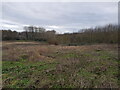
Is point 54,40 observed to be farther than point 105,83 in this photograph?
Yes

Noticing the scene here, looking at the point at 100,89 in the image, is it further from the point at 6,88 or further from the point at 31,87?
the point at 6,88

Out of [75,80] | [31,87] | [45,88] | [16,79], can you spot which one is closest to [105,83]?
[75,80]

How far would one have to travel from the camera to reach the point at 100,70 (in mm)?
4039

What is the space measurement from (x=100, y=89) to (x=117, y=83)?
662 mm

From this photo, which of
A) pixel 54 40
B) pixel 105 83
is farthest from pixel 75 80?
pixel 54 40

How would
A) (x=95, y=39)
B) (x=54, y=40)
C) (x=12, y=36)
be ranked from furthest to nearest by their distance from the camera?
1. (x=12, y=36)
2. (x=95, y=39)
3. (x=54, y=40)

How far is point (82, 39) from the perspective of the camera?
2730 centimetres

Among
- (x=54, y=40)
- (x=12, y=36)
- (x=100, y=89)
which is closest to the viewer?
(x=100, y=89)

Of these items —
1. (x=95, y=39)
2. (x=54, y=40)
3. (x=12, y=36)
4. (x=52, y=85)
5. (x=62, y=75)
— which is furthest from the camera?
(x=12, y=36)

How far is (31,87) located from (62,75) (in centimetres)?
115

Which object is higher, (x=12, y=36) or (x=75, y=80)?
(x=12, y=36)

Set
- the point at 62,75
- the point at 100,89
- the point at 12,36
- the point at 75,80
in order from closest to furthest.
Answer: the point at 100,89 < the point at 75,80 < the point at 62,75 < the point at 12,36

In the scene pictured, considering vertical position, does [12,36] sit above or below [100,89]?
above

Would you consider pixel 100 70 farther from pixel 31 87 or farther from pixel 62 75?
pixel 31 87
